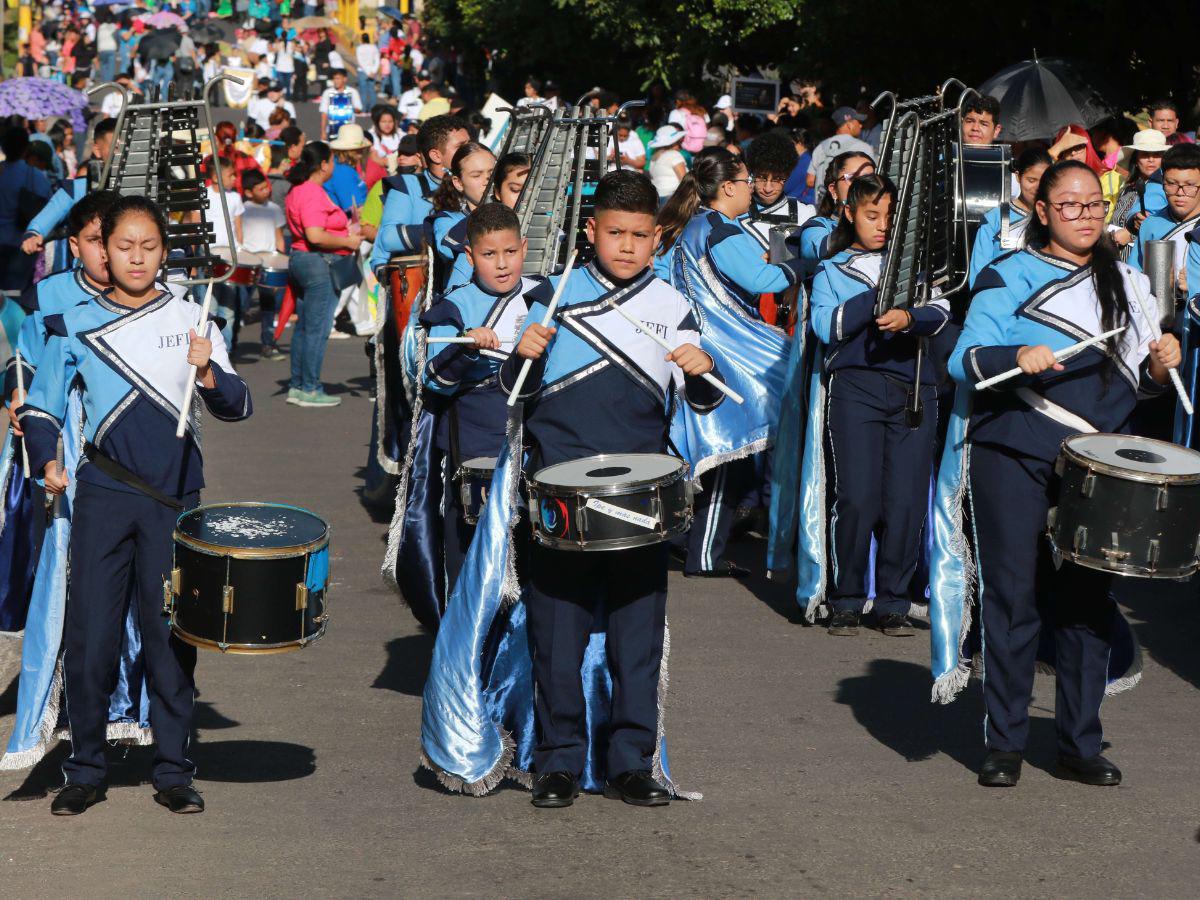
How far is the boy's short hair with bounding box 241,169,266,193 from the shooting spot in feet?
54.9

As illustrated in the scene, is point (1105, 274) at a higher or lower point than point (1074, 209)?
lower

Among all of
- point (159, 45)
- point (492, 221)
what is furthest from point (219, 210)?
point (159, 45)

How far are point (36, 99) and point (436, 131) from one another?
1200cm

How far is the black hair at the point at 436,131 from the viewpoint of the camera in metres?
10.2

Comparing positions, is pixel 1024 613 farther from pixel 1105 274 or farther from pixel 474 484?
pixel 474 484

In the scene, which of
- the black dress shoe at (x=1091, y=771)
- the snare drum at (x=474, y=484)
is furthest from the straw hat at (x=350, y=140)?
the black dress shoe at (x=1091, y=771)

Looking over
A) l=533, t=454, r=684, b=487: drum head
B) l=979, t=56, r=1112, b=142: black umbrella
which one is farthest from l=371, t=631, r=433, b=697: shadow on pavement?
l=979, t=56, r=1112, b=142: black umbrella

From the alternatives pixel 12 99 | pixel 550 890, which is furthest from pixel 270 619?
pixel 12 99

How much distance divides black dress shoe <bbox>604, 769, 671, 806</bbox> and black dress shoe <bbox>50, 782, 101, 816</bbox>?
5.14ft

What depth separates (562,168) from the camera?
802 cm

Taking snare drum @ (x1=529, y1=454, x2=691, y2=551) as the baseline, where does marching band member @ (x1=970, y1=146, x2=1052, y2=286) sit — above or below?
above

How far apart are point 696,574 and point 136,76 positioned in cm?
2997

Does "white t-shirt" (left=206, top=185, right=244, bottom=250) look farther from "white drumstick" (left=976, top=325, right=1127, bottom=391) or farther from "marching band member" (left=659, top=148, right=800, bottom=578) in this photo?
"white drumstick" (left=976, top=325, right=1127, bottom=391)

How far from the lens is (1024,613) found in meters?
6.23
